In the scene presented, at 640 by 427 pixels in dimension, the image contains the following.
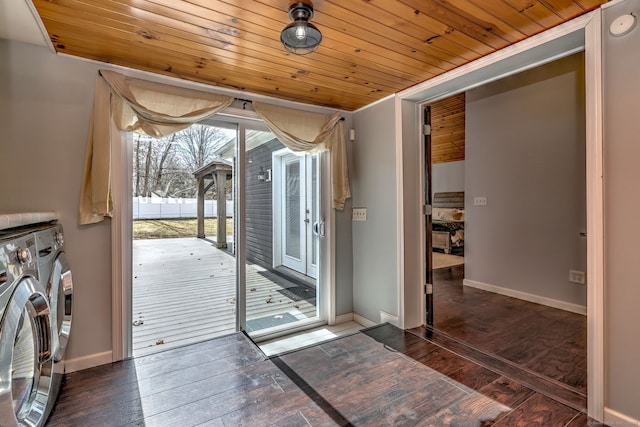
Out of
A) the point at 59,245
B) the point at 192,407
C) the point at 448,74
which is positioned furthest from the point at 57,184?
the point at 448,74

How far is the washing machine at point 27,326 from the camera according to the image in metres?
0.92

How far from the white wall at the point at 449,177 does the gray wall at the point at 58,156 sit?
6643 mm

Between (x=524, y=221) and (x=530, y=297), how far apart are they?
2.94ft

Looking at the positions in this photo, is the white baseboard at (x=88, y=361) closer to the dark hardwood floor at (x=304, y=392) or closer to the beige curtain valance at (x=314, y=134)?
the dark hardwood floor at (x=304, y=392)

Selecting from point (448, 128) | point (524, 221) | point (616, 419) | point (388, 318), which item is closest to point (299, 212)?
point (388, 318)

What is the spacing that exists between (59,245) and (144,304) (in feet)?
6.24

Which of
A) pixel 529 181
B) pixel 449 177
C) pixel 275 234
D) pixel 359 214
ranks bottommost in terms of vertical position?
pixel 275 234

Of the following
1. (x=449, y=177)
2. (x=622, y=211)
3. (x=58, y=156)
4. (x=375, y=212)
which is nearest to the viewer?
(x=622, y=211)

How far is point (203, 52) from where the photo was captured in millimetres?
1979

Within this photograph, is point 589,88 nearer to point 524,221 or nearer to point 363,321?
point 524,221

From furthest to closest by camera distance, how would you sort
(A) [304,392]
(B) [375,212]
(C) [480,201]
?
1. (C) [480,201]
2. (B) [375,212]
3. (A) [304,392]

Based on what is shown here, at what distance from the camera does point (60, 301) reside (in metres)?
1.77

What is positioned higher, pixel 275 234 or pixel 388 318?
pixel 275 234

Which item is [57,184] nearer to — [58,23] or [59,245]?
[59,245]
